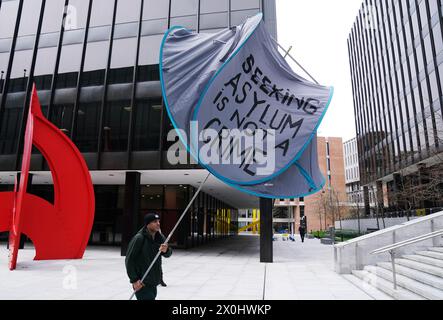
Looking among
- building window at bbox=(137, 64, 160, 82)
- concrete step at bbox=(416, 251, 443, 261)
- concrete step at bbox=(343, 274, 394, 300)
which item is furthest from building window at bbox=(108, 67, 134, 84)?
concrete step at bbox=(416, 251, 443, 261)

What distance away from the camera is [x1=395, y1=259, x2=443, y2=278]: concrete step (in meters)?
8.14

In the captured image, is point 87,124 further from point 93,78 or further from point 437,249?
point 437,249

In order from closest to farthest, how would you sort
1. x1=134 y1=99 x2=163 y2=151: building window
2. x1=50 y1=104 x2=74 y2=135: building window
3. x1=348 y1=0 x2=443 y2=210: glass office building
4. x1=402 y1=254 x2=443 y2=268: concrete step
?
x1=402 y1=254 x2=443 y2=268: concrete step
x1=134 y1=99 x2=163 y2=151: building window
x1=50 y1=104 x2=74 y2=135: building window
x1=348 y1=0 x2=443 y2=210: glass office building

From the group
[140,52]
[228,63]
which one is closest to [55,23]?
[140,52]

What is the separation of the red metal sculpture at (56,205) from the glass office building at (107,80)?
3838 millimetres

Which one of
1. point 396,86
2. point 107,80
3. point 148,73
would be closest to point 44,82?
point 107,80

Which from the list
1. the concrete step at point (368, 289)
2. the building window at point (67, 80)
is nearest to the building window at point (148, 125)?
the building window at point (67, 80)

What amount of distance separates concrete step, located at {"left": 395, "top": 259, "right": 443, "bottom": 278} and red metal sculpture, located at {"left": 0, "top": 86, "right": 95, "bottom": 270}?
39.8 ft

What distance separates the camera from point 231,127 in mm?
5809

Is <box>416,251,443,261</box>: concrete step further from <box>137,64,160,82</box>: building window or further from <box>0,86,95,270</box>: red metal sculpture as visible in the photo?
<box>137,64,160,82</box>: building window

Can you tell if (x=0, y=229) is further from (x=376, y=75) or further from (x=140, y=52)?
(x=376, y=75)

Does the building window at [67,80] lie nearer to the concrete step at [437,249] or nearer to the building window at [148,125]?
the building window at [148,125]

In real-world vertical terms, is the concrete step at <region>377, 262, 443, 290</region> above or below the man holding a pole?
below
